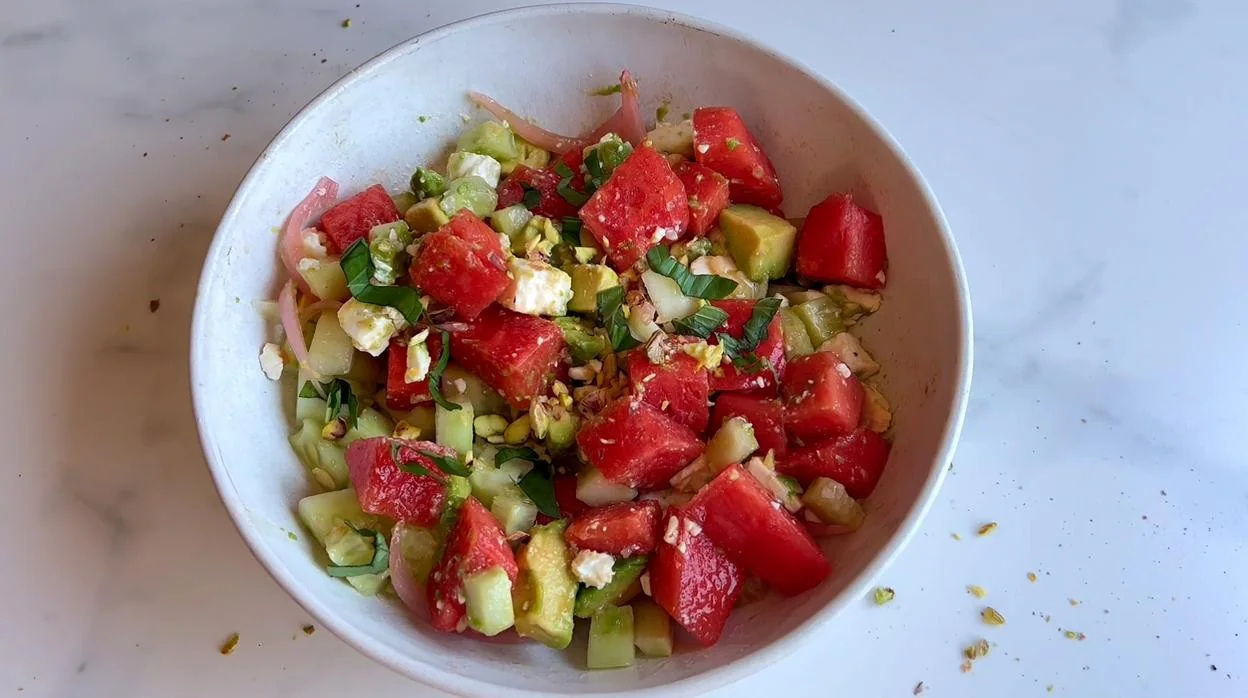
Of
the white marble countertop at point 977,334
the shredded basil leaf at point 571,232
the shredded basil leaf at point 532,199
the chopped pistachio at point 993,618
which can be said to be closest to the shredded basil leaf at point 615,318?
the shredded basil leaf at point 571,232

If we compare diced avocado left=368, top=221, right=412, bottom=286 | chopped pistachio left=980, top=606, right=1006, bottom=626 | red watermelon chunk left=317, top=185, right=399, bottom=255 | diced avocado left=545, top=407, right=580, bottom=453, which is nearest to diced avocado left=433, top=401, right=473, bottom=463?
diced avocado left=545, top=407, right=580, bottom=453

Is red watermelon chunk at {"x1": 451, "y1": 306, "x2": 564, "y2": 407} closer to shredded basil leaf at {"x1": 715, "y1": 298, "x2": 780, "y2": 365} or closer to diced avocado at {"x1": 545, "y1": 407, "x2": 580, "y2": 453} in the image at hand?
diced avocado at {"x1": 545, "y1": 407, "x2": 580, "y2": 453}

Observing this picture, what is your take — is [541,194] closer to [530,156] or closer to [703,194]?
[530,156]

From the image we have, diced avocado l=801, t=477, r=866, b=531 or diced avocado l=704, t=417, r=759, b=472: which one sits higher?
diced avocado l=704, t=417, r=759, b=472

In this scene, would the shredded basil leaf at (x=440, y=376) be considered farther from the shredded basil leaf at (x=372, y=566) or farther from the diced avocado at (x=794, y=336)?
the diced avocado at (x=794, y=336)

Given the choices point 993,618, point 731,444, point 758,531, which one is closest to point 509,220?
point 731,444

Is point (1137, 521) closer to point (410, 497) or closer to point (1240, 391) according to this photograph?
point (1240, 391)

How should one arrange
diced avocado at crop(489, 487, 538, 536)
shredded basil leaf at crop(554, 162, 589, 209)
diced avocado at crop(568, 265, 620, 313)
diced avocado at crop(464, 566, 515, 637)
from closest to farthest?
diced avocado at crop(464, 566, 515, 637)
diced avocado at crop(489, 487, 538, 536)
diced avocado at crop(568, 265, 620, 313)
shredded basil leaf at crop(554, 162, 589, 209)
